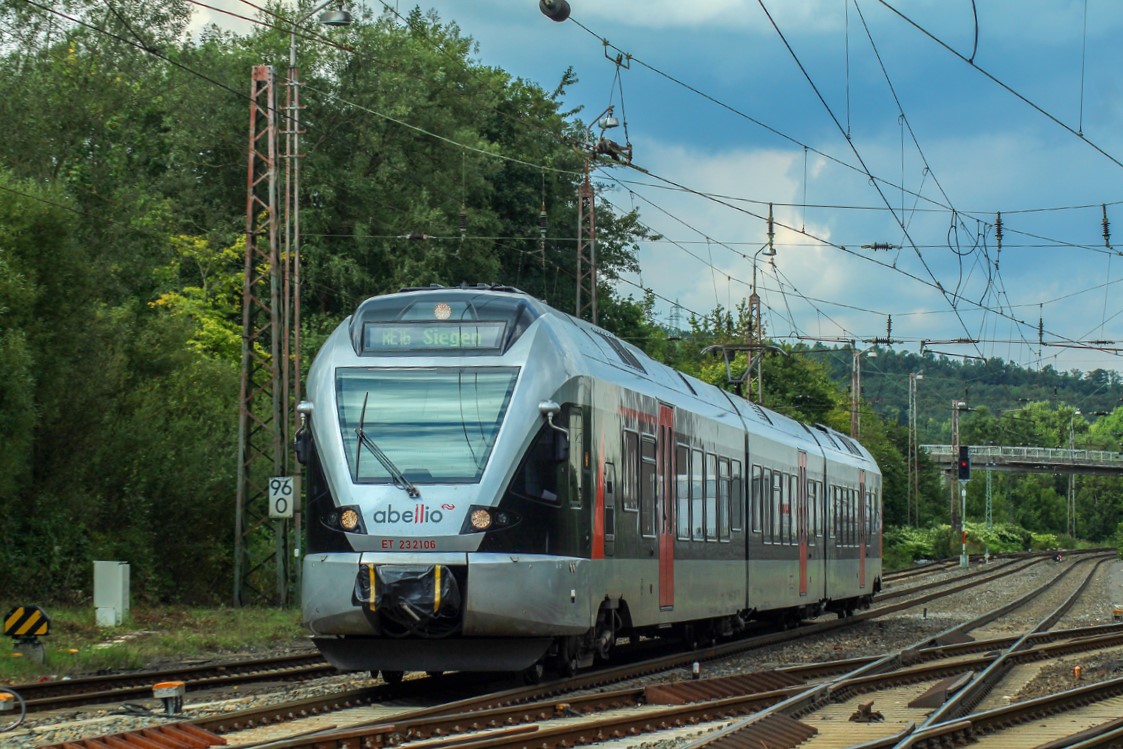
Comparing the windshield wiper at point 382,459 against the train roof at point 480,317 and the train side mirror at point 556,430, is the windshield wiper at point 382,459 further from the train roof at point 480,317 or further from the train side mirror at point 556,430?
the train side mirror at point 556,430

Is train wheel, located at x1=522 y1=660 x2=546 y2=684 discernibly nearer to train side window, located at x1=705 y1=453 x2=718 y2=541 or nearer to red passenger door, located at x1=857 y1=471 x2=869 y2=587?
train side window, located at x1=705 y1=453 x2=718 y2=541

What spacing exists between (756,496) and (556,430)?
9.15 metres

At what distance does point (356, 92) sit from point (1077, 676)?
36041 millimetres

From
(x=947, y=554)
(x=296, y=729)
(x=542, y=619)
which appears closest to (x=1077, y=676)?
(x=542, y=619)

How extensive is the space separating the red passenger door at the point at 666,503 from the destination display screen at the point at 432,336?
3.85 m

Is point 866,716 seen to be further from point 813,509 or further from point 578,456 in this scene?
point 813,509

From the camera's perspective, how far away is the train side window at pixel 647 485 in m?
16.4

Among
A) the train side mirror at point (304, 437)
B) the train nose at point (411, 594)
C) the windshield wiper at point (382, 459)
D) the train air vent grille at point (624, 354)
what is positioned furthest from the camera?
the train air vent grille at point (624, 354)

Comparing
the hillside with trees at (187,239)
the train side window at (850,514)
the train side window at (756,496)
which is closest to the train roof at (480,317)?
the train side window at (756,496)

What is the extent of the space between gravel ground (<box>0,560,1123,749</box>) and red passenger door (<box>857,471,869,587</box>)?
1.04 metres

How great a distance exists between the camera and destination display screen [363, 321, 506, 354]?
1393 centimetres

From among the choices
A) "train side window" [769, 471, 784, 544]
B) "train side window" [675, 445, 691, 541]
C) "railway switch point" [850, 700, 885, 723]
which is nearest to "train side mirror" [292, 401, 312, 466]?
"railway switch point" [850, 700, 885, 723]

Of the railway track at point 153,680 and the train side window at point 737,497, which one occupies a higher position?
the train side window at point 737,497

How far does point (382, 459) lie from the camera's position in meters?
13.4
